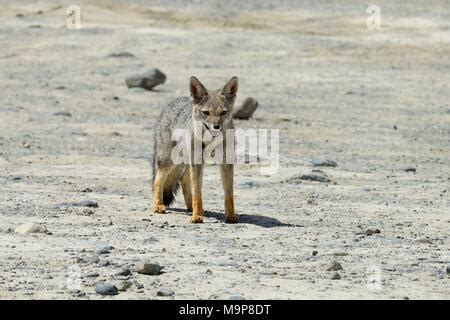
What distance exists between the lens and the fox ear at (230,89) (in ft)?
31.1

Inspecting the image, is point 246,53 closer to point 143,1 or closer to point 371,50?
point 371,50

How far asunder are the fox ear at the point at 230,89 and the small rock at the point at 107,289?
2.93 m

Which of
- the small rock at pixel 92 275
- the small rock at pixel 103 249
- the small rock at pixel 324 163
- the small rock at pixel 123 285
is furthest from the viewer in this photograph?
the small rock at pixel 324 163

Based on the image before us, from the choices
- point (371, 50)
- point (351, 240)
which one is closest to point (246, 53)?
point (371, 50)

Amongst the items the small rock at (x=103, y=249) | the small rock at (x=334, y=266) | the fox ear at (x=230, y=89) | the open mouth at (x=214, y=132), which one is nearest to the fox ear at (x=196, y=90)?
the fox ear at (x=230, y=89)

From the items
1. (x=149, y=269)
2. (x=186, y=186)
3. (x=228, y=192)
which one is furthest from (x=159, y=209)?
(x=149, y=269)

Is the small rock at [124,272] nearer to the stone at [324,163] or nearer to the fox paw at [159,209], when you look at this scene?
the fox paw at [159,209]

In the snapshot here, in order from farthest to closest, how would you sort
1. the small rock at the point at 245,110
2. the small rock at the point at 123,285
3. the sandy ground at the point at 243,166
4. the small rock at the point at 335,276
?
the small rock at the point at 245,110 < the sandy ground at the point at 243,166 < the small rock at the point at 335,276 < the small rock at the point at 123,285

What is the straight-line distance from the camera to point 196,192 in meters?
9.54

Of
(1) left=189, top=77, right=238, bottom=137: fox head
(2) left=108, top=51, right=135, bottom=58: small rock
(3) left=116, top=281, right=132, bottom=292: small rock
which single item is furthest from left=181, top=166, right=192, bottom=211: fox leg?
(2) left=108, top=51, right=135, bottom=58: small rock

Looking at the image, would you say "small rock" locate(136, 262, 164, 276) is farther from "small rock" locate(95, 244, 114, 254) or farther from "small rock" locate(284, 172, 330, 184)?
"small rock" locate(284, 172, 330, 184)

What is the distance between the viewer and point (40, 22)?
27078 millimetres

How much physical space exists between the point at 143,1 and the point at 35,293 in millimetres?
A: 23833

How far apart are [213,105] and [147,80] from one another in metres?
10.2
